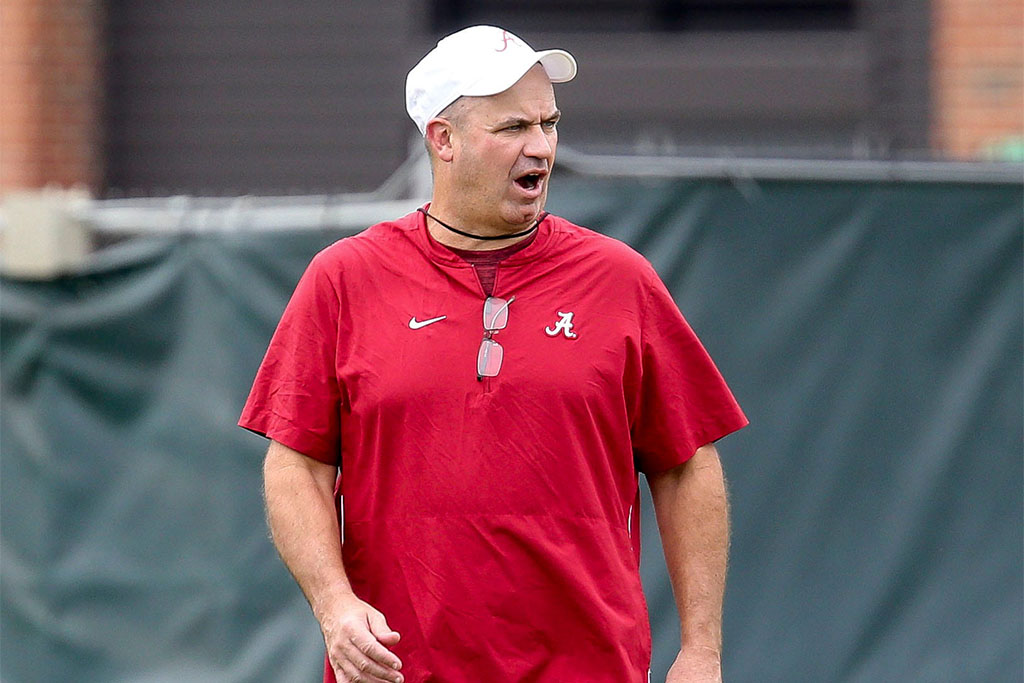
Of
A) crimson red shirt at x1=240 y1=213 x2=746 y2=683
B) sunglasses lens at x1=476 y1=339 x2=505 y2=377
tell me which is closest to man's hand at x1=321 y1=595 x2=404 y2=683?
crimson red shirt at x1=240 y1=213 x2=746 y2=683

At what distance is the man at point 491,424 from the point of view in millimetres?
2746

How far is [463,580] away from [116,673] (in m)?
2.39

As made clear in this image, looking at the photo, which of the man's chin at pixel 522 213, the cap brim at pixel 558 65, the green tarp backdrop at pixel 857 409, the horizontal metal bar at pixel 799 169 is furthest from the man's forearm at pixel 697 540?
the horizontal metal bar at pixel 799 169

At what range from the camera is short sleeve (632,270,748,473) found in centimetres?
292

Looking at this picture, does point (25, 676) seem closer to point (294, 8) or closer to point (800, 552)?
point (800, 552)

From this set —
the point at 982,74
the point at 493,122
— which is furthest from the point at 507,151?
the point at 982,74

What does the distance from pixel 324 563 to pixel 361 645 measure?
0.24 m

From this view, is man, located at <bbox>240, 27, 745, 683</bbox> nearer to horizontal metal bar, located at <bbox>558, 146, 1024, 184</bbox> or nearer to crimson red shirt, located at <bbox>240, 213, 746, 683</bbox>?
crimson red shirt, located at <bbox>240, 213, 746, 683</bbox>

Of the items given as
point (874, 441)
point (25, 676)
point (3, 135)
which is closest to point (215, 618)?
point (25, 676)

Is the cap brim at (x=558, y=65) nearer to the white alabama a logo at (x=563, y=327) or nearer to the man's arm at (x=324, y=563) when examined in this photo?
the white alabama a logo at (x=563, y=327)

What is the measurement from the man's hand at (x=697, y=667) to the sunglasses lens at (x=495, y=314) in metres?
0.77

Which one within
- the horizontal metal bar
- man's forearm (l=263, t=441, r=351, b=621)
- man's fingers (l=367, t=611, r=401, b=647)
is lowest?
man's fingers (l=367, t=611, r=401, b=647)

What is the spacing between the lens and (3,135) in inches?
286

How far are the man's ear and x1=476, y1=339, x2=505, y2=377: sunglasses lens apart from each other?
41 cm
